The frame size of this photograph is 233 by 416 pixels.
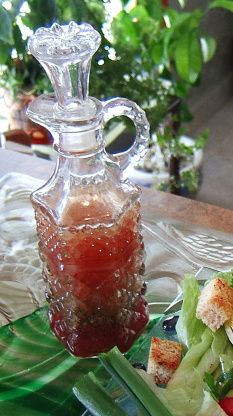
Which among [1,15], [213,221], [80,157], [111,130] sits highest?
[1,15]

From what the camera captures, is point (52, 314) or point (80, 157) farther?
point (52, 314)

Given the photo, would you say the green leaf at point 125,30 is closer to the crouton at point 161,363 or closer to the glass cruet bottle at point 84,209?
the glass cruet bottle at point 84,209

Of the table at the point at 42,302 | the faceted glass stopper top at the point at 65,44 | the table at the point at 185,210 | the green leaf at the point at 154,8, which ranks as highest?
the faceted glass stopper top at the point at 65,44

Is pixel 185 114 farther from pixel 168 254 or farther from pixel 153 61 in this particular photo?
pixel 168 254

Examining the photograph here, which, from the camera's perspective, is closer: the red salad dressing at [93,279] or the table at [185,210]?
the red salad dressing at [93,279]

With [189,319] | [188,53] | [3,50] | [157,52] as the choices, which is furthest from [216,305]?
[157,52]

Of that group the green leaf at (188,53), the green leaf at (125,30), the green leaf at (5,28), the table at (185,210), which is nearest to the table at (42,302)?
the table at (185,210)

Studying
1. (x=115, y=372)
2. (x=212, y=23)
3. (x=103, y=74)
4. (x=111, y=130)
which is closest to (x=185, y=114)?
(x=111, y=130)
